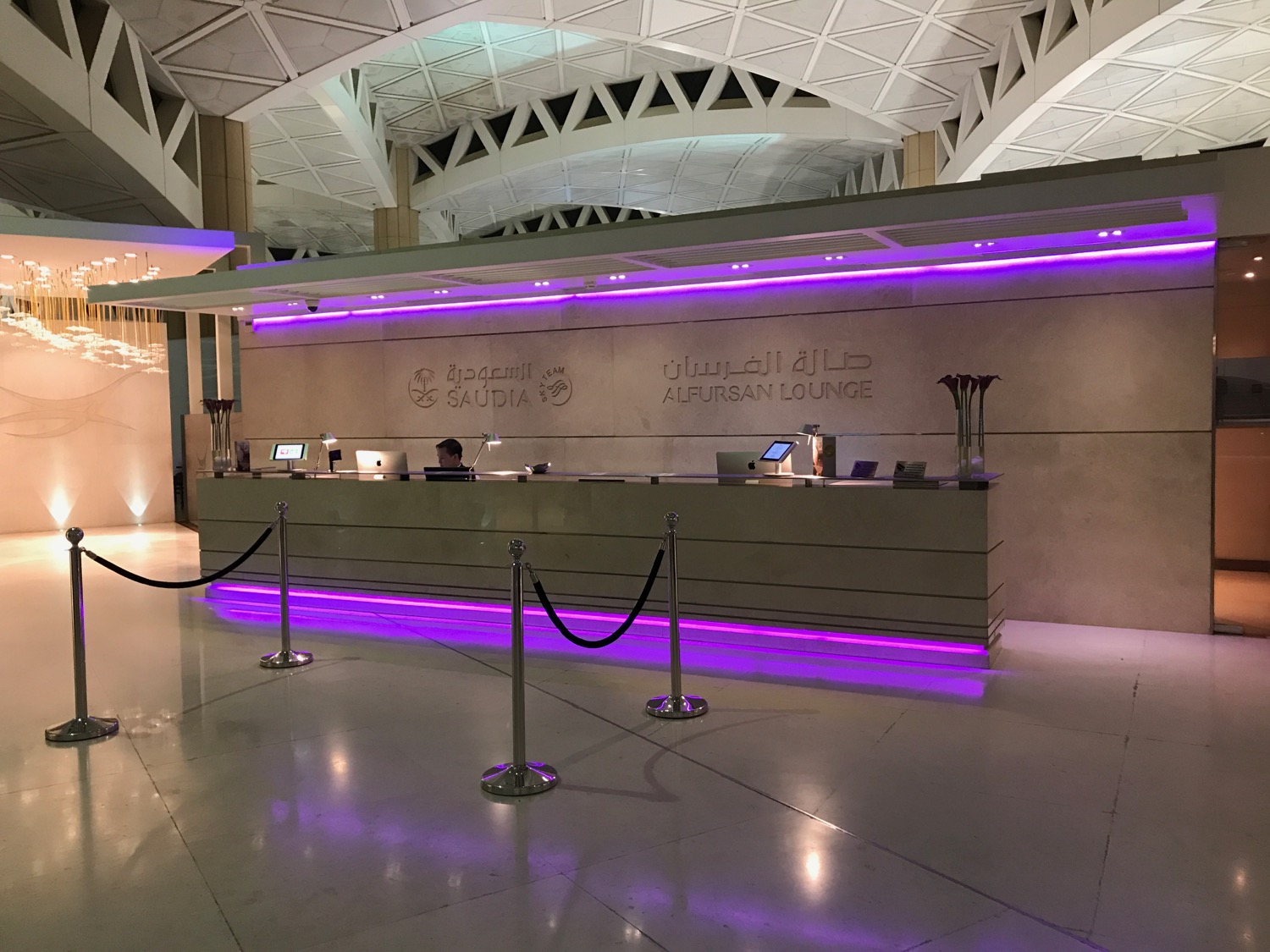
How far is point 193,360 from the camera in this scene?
16188 mm

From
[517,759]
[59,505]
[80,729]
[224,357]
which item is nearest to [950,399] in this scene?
[517,759]

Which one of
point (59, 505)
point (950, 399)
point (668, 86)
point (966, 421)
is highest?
point (668, 86)

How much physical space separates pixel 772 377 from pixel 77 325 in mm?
12267

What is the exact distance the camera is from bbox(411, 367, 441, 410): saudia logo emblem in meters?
10.2

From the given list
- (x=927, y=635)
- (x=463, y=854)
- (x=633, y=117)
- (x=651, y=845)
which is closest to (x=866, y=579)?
(x=927, y=635)

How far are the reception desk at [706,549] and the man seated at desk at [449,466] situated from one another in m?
0.10

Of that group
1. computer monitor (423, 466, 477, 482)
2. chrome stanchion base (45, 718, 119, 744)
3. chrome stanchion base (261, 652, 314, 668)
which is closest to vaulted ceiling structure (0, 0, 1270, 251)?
computer monitor (423, 466, 477, 482)

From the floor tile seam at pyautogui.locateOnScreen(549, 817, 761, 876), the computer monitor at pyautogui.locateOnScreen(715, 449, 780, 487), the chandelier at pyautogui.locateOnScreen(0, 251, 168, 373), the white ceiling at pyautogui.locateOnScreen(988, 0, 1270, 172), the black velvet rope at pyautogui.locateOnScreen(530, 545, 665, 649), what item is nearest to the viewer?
the floor tile seam at pyautogui.locateOnScreen(549, 817, 761, 876)

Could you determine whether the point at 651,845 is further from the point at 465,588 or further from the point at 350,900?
the point at 465,588

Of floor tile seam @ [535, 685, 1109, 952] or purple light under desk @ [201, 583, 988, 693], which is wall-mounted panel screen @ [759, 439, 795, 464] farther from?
floor tile seam @ [535, 685, 1109, 952]

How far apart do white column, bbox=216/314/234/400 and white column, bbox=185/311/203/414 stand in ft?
4.94

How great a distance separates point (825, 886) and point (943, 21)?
40.0ft

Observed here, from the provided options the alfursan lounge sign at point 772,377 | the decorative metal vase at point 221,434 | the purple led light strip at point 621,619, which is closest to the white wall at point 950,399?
the alfursan lounge sign at point 772,377

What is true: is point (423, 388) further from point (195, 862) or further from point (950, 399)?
point (195, 862)
